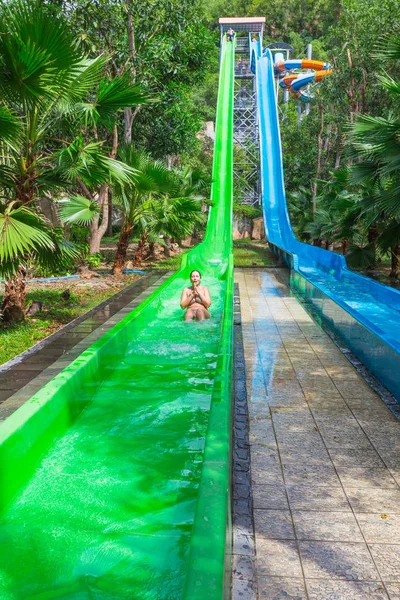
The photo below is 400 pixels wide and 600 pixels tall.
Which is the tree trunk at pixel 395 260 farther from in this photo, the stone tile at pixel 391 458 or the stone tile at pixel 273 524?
the stone tile at pixel 273 524

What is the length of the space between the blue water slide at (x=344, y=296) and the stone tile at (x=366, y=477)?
1.59 m

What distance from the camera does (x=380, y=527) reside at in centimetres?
304

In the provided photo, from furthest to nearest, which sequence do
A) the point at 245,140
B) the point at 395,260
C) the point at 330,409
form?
1. the point at 245,140
2. the point at 395,260
3. the point at 330,409

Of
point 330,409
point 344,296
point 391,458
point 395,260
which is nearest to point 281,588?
point 391,458

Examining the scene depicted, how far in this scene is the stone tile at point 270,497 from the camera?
10.8ft

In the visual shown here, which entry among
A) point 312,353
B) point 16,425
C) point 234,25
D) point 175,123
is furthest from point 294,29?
point 16,425

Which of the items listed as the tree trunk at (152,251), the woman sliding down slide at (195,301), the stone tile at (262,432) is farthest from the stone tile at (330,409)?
the tree trunk at (152,251)

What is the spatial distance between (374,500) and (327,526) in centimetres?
45

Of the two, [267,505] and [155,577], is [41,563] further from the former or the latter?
[267,505]

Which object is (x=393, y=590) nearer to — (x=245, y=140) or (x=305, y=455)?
(x=305, y=455)

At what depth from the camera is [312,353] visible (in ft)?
22.5

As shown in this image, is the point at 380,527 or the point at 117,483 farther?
the point at 117,483

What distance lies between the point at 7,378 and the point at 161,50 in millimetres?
11532

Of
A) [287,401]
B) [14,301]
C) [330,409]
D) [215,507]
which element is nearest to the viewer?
[215,507]
